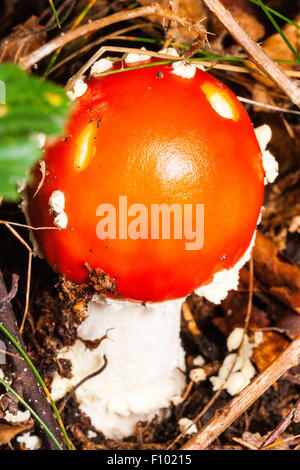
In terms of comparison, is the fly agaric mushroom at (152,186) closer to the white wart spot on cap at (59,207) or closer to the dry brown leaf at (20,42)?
the white wart spot on cap at (59,207)

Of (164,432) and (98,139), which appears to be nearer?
(98,139)

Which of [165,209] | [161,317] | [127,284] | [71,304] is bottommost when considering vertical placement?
[161,317]

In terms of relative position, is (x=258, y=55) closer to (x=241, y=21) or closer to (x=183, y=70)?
(x=183, y=70)

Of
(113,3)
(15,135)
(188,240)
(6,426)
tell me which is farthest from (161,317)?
(113,3)

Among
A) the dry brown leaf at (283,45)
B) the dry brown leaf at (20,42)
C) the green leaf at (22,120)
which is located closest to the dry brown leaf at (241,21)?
the dry brown leaf at (283,45)

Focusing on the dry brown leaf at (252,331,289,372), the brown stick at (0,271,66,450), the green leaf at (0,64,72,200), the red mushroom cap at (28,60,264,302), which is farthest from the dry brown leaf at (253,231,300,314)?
the green leaf at (0,64,72,200)

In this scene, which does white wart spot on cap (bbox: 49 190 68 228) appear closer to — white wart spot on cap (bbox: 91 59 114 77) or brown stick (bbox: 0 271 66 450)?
brown stick (bbox: 0 271 66 450)

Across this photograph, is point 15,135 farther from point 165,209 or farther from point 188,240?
point 188,240
